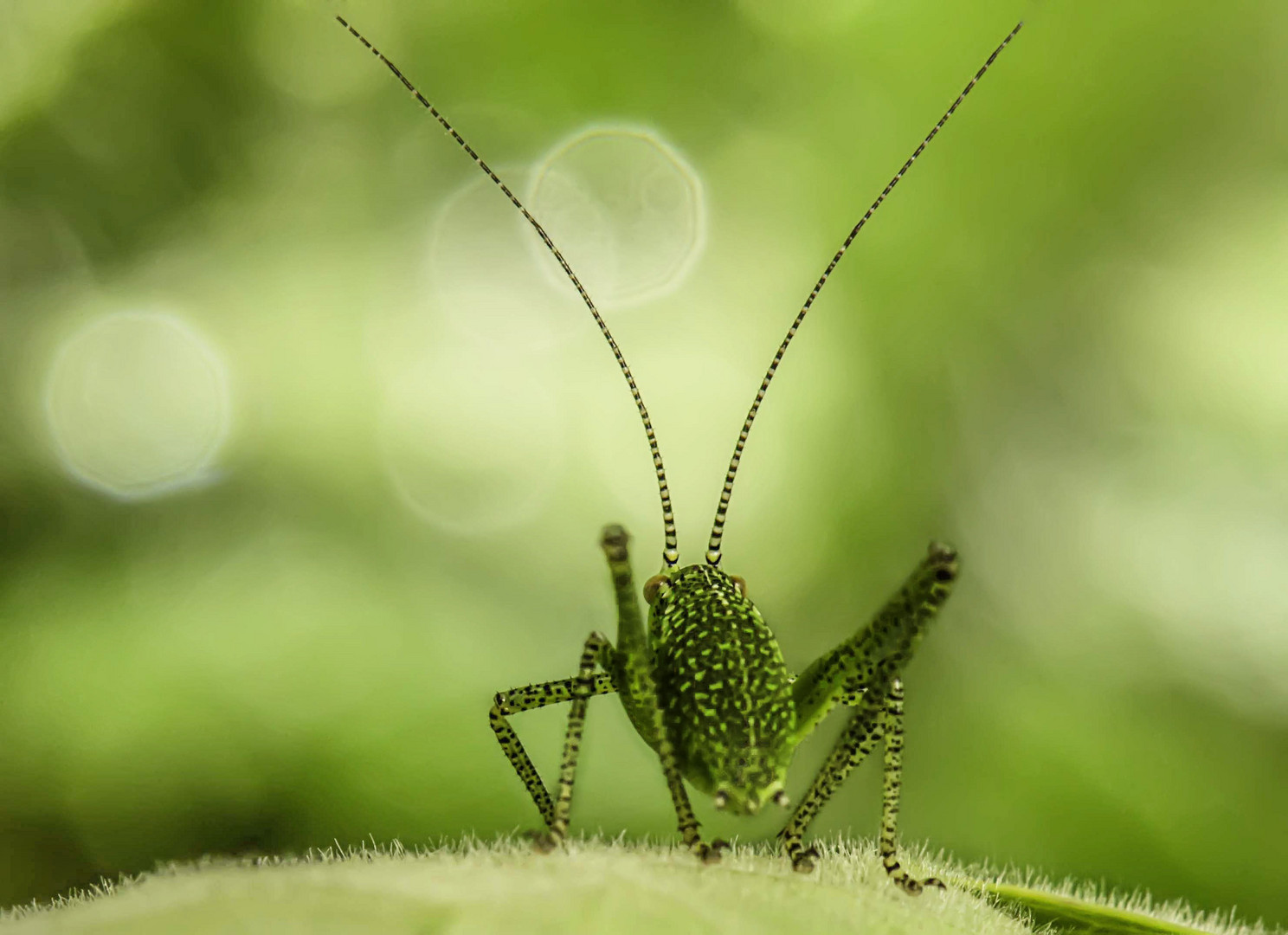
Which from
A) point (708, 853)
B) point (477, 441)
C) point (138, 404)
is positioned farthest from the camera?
point (477, 441)

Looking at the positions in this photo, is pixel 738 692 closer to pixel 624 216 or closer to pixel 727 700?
pixel 727 700

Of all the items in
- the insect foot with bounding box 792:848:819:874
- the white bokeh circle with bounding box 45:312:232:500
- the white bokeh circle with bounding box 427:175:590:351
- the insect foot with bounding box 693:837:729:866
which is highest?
the white bokeh circle with bounding box 427:175:590:351

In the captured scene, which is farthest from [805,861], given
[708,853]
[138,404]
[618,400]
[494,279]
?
[138,404]

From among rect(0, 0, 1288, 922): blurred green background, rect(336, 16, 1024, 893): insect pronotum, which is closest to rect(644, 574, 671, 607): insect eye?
rect(336, 16, 1024, 893): insect pronotum

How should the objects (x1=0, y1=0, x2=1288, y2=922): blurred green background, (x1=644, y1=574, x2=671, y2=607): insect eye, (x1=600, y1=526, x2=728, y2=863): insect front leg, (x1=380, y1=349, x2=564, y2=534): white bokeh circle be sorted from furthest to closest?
(x1=380, y1=349, x2=564, y2=534): white bokeh circle
(x1=0, y1=0, x2=1288, y2=922): blurred green background
(x1=644, y1=574, x2=671, y2=607): insect eye
(x1=600, y1=526, x2=728, y2=863): insect front leg

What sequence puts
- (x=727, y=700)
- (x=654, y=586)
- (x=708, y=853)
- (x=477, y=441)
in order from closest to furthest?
1. (x=708, y=853)
2. (x=727, y=700)
3. (x=654, y=586)
4. (x=477, y=441)

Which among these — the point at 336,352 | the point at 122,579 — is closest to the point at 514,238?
the point at 336,352

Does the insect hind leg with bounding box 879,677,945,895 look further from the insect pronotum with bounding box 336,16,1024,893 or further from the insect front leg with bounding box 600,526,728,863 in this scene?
the insect front leg with bounding box 600,526,728,863

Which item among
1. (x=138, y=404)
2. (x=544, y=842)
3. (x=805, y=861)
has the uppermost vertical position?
(x=805, y=861)
